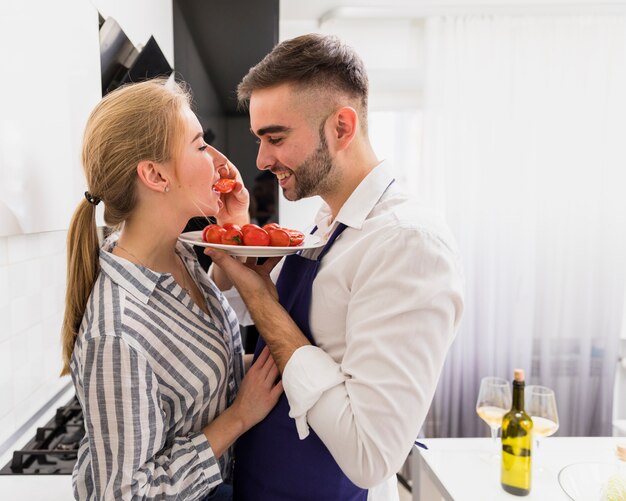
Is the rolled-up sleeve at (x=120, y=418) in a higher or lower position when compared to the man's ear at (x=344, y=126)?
lower

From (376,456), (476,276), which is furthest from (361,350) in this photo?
(476,276)

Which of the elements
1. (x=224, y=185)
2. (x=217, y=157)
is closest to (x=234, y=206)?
(x=224, y=185)

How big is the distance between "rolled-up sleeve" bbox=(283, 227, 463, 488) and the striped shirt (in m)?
0.21

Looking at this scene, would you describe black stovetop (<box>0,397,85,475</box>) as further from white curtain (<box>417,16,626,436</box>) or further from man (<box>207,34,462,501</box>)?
white curtain (<box>417,16,626,436</box>)

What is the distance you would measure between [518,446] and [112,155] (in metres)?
1.26

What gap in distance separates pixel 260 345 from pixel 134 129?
1.92ft

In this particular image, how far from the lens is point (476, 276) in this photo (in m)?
3.05

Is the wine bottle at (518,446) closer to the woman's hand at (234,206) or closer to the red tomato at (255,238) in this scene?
the red tomato at (255,238)

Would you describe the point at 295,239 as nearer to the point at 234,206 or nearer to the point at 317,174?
the point at 317,174

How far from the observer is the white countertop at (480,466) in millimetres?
1411

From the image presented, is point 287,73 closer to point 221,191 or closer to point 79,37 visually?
point 221,191

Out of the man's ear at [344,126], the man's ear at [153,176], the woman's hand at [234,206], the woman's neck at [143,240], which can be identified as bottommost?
the woman's neck at [143,240]

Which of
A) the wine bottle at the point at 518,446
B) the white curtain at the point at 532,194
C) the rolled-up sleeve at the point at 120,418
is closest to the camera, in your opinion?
the rolled-up sleeve at the point at 120,418

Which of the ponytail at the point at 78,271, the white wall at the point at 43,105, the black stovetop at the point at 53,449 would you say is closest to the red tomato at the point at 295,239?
the ponytail at the point at 78,271
